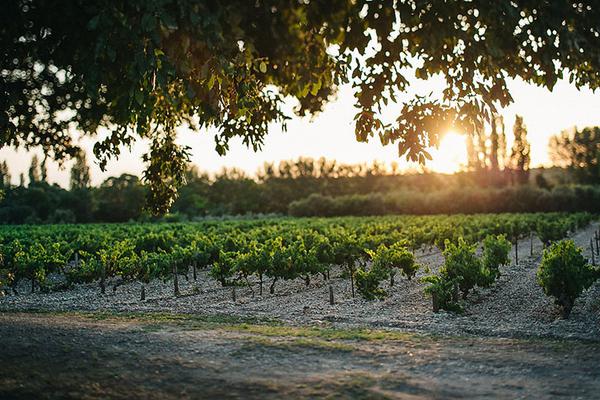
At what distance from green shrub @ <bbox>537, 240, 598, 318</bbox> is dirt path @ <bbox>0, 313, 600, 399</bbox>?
9.50 feet

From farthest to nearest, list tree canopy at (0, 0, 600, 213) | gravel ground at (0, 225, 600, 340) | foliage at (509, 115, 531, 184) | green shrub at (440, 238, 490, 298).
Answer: foliage at (509, 115, 531, 184), green shrub at (440, 238, 490, 298), gravel ground at (0, 225, 600, 340), tree canopy at (0, 0, 600, 213)

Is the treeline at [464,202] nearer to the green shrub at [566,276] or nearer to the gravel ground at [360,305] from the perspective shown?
the gravel ground at [360,305]

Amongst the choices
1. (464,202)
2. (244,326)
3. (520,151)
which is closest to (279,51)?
(244,326)

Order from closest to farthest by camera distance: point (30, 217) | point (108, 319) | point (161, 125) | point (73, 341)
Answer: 1. point (73, 341)
2. point (108, 319)
3. point (161, 125)
4. point (30, 217)

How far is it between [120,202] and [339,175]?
4341cm

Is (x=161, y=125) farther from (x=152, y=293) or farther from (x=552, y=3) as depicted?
(x=552, y=3)

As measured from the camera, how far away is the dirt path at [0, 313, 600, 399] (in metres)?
7.21

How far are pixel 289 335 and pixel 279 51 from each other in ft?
19.4

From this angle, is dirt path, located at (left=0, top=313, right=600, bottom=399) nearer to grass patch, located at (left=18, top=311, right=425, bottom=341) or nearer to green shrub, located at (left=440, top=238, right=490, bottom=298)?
grass patch, located at (left=18, top=311, right=425, bottom=341)

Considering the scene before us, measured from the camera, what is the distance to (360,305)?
16.2 meters

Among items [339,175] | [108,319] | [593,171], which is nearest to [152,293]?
[108,319]

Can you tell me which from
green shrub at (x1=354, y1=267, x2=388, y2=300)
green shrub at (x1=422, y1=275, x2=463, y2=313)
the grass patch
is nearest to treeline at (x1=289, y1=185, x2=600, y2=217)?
green shrub at (x1=354, y1=267, x2=388, y2=300)

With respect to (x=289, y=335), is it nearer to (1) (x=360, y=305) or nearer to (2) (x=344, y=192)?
(1) (x=360, y=305)

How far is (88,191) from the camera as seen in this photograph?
86.6 meters
